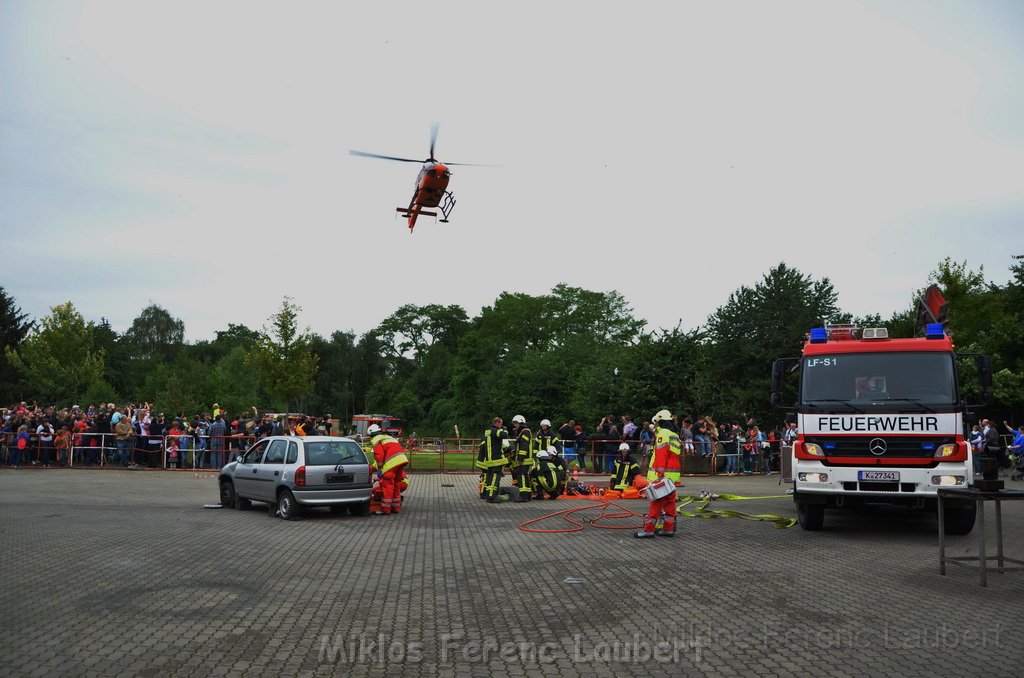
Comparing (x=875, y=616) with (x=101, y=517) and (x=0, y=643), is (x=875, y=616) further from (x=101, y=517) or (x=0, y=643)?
(x=101, y=517)

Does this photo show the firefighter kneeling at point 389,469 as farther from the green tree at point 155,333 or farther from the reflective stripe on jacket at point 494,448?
the green tree at point 155,333

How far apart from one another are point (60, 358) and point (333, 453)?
4392 centimetres

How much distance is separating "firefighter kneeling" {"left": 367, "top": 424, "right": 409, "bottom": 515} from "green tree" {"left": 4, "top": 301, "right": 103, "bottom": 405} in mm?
41530

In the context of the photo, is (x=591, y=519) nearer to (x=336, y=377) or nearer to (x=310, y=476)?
(x=310, y=476)

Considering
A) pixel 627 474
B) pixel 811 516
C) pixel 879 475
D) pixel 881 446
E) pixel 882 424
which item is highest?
pixel 882 424

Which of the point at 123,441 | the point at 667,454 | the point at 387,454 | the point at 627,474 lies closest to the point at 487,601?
the point at 667,454

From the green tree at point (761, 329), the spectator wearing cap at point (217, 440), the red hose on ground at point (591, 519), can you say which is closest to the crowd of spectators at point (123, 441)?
the spectator wearing cap at point (217, 440)

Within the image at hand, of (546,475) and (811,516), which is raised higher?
(546,475)

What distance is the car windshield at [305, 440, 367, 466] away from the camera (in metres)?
15.4

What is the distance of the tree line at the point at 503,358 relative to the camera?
138 ft

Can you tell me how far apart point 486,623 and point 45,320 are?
176ft

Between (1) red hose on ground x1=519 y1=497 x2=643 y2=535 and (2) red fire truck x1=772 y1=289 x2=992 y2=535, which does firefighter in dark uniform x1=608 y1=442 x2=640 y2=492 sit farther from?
(2) red fire truck x1=772 y1=289 x2=992 y2=535

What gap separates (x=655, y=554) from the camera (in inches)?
444

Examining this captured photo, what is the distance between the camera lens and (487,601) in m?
8.24
